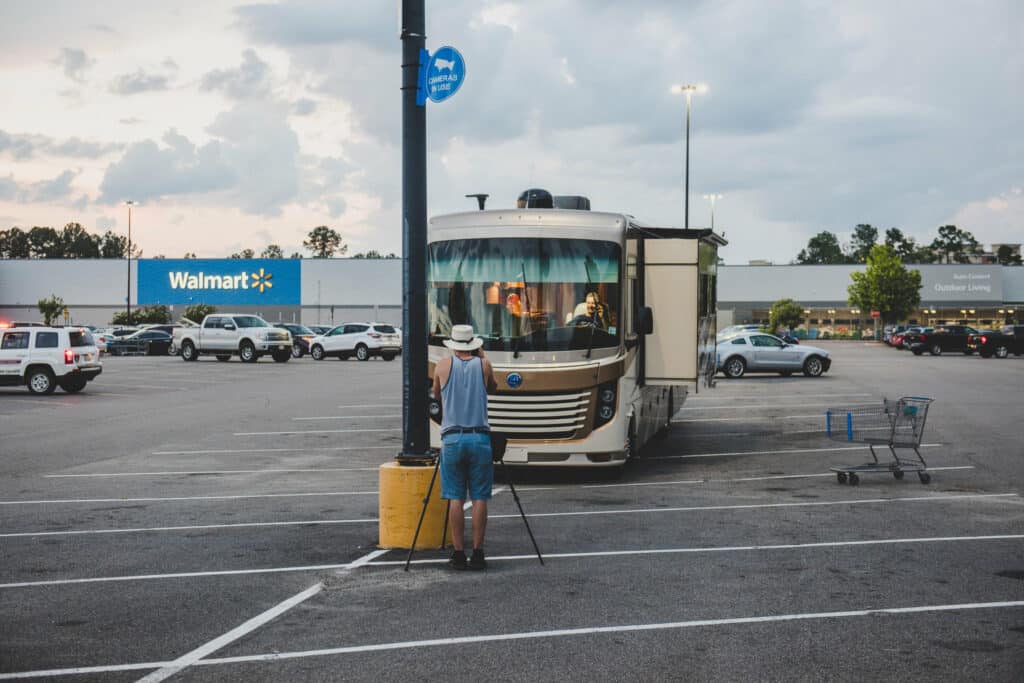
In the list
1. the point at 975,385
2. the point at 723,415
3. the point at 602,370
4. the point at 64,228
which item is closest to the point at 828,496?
the point at 602,370

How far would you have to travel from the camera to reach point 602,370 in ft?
40.9

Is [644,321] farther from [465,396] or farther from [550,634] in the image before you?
[550,634]

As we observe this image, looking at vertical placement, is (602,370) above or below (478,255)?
below

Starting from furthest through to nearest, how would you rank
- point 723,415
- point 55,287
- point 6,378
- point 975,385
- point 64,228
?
point 64,228 → point 55,287 → point 975,385 → point 6,378 → point 723,415

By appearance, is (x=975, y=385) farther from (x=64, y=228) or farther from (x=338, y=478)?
(x=64, y=228)

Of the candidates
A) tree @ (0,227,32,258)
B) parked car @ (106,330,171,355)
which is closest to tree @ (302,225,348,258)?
tree @ (0,227,32,258)

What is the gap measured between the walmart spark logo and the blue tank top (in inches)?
3549

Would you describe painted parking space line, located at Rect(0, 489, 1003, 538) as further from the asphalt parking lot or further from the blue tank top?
the blue tank top

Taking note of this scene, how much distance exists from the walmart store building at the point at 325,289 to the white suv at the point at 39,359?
65972 mm

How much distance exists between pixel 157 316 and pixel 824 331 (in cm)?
6460

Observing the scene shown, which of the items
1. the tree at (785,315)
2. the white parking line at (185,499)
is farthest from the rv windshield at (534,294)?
the tree at (785,315)

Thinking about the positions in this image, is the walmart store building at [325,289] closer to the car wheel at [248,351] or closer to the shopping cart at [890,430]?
the car wheel at [248,351]

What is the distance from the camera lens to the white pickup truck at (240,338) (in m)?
44.7

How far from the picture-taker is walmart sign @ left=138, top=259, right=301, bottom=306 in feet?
313
